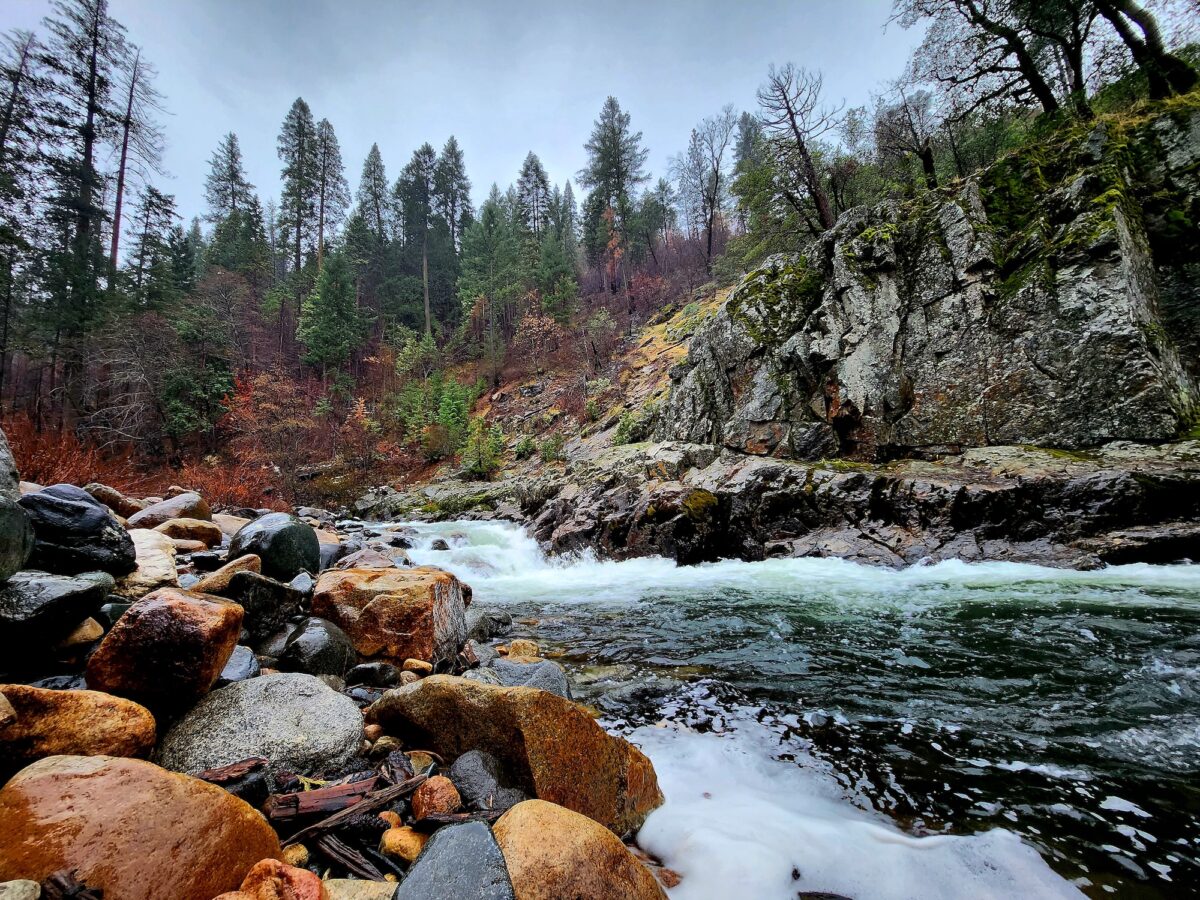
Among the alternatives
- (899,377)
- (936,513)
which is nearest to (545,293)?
(899,377)

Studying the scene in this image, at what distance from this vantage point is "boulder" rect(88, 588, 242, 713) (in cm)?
221

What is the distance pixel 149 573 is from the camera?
347 cm

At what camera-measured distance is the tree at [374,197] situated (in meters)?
40.0

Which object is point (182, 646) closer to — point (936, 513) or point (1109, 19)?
point (936, 513)

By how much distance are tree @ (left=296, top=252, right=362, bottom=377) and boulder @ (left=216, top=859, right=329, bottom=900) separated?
106 ft

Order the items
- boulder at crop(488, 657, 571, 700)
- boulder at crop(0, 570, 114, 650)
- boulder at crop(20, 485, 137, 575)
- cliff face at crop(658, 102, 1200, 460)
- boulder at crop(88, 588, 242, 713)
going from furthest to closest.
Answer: cliff face at crop(658, 102, 1200, 460) → boulder at crop(488, 657, 571, 700) → boulder at crop(20, 485, 137, 575) → boulder at crop(0, 570, 114, 650) → boulder at crop(88, 588, 242, 713)

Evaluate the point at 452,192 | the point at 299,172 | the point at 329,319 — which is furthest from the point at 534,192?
the point at 329,319

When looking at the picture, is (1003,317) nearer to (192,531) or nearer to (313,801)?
(313,801)

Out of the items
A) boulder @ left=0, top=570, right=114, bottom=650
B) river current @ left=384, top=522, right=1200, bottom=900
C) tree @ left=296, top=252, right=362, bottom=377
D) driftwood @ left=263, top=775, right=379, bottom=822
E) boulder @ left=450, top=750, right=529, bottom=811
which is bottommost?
river current @ left=384, top=522, right=1200, bottom=900

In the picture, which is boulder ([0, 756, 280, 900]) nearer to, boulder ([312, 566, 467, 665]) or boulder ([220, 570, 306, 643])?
boulder ([220, 570, 306, 643])

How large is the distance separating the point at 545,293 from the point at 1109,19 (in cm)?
2743

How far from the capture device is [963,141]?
18516mm

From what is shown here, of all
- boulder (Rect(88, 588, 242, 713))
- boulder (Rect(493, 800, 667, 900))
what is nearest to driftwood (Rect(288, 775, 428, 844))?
boulder (Rect(493, 800, 667, 900))

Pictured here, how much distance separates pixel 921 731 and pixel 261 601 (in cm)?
481
